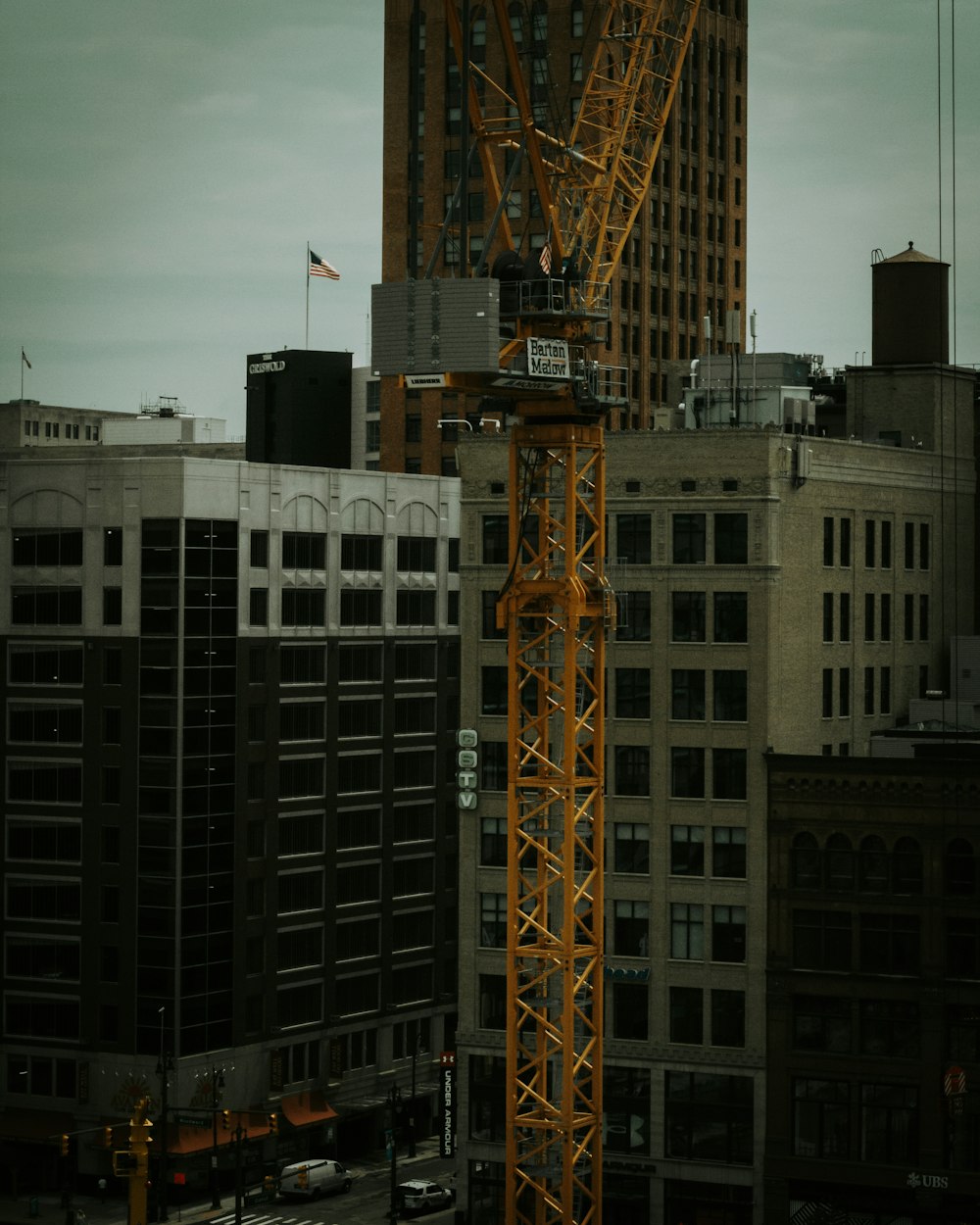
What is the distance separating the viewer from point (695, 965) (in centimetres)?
10600

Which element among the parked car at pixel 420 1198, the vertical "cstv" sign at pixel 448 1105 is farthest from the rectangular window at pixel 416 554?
the parked car at pixel 420 1198

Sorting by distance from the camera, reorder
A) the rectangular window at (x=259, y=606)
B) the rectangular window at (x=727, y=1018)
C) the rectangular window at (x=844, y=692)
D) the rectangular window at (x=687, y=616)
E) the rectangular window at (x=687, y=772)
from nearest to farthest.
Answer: the rectangular window at (x=727, y=1018)
the rectangular window at (x=687, y=772)
the rectangular window at (x=687, y=616)
the rectangular window at (x=844, y=692)
the rectangular window at (x=259, y=606)

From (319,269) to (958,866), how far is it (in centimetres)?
7329

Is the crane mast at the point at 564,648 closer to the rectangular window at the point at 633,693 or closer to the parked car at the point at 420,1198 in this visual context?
the rectangular window at the point at 633,693

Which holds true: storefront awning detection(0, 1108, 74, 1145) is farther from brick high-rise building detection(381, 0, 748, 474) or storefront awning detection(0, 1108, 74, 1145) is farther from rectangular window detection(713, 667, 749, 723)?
brick high-rise building detection(381, 0, 748, 474)

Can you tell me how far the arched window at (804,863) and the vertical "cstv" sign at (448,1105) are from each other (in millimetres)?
24088

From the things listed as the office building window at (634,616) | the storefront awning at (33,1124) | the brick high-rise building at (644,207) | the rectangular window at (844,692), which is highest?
the brick high-rise building at (644,207)

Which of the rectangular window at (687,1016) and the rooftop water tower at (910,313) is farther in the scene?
the rooftop water tower at (910,313)

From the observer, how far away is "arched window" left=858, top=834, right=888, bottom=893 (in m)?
102

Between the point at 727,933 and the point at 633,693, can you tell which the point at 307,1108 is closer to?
the point at 727,933

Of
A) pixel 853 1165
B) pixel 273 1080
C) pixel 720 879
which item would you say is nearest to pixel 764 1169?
pixel 853 1165

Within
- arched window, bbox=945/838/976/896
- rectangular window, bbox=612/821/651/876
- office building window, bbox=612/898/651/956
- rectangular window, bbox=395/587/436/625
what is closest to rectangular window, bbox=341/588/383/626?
rectangular window, bbox=395/587/436/625

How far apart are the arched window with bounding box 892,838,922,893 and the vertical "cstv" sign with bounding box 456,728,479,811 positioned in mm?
20397

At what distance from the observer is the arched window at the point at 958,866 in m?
101
